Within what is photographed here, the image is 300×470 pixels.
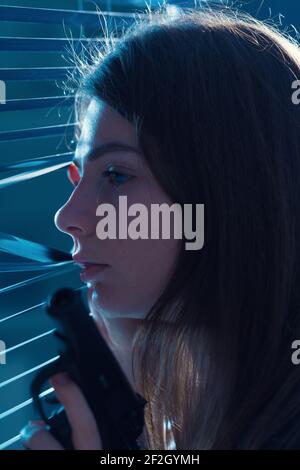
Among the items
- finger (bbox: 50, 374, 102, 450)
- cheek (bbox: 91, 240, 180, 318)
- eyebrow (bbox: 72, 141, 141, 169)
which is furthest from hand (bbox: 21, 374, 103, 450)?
eyebrow (bbox: 72, 141, 141, 169)

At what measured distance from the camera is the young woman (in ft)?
2.80

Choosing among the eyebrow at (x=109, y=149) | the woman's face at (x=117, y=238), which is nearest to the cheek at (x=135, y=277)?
the woman's face at (x=117, y=238)

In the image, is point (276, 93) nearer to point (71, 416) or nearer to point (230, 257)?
point (230, 257)

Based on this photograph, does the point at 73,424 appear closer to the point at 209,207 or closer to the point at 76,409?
the point at 76,409

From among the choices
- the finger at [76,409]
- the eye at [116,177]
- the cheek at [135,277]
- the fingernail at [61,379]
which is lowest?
the finger at [76,409]

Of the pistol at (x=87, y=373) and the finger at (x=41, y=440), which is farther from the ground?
the pistol at (x=87, y=373)

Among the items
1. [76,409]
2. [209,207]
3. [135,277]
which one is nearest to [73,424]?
[76,409]

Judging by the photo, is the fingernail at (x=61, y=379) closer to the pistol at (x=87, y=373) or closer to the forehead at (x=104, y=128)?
the pistol at (x=87, y=373)

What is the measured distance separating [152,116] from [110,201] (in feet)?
0.36

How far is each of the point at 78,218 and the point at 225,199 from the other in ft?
0.56

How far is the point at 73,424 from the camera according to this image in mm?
705

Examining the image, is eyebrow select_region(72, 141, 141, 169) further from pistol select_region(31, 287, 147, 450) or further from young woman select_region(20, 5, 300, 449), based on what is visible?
pistol select_region(31, 287, 147, 450)

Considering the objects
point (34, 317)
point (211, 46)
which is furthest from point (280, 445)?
point (34, 317)

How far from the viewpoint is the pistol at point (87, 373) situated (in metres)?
0.69
